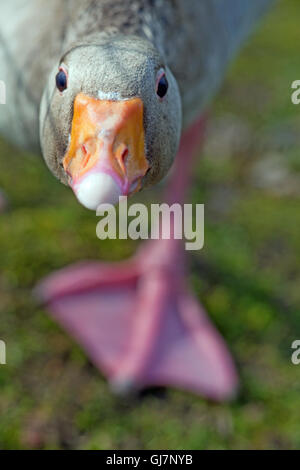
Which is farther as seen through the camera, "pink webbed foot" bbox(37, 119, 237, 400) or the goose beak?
"pink webbed foot" bbox(37, 119, 237, 400)

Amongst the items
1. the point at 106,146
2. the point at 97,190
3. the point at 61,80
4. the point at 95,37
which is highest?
the point at 95,37

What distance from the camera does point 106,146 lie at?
49.4 inches

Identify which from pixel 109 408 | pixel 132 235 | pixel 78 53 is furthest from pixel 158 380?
pixel 78 53

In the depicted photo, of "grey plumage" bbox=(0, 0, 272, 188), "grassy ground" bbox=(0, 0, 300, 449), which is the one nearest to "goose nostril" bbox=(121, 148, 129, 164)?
"grey plumage" bbox=(0, 0, 272, 188)

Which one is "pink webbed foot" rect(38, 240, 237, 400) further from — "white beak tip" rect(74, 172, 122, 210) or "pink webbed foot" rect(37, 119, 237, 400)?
"white beak tip" rect(74, 172, 122, 210)

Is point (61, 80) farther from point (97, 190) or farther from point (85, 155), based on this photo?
point (97, 190)

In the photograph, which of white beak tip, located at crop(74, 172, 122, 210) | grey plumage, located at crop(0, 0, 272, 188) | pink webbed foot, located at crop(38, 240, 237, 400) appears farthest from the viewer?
pink webbed foot, located at crop(38, 240, 237, 400)

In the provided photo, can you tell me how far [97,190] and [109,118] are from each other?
15 cm

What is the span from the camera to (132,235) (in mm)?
2898

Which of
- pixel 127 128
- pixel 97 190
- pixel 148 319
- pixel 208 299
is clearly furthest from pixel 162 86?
pixel 208 299

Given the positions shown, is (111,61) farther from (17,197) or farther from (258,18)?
(17,197)

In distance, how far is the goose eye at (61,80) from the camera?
1.33 m

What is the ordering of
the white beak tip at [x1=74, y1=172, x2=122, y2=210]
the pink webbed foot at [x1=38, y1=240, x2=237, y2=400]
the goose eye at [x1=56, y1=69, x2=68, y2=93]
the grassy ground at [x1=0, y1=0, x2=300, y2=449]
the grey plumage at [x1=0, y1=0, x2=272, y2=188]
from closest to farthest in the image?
the white beak tip at [x1=74, y1=172, x2=122, y2=210] < the goose eye at [x1=56, y1=69, x2=68, y2=93] < the grey plumage at [x1=0, y1=0, x2=272, y2=188] < the grassy ground at [x1=0, y1=0, x2=300, y2=449] < the pink webbed foot at [x1=38, y1=240, x2=237, y2=400]

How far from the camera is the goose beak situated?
1216 mm
